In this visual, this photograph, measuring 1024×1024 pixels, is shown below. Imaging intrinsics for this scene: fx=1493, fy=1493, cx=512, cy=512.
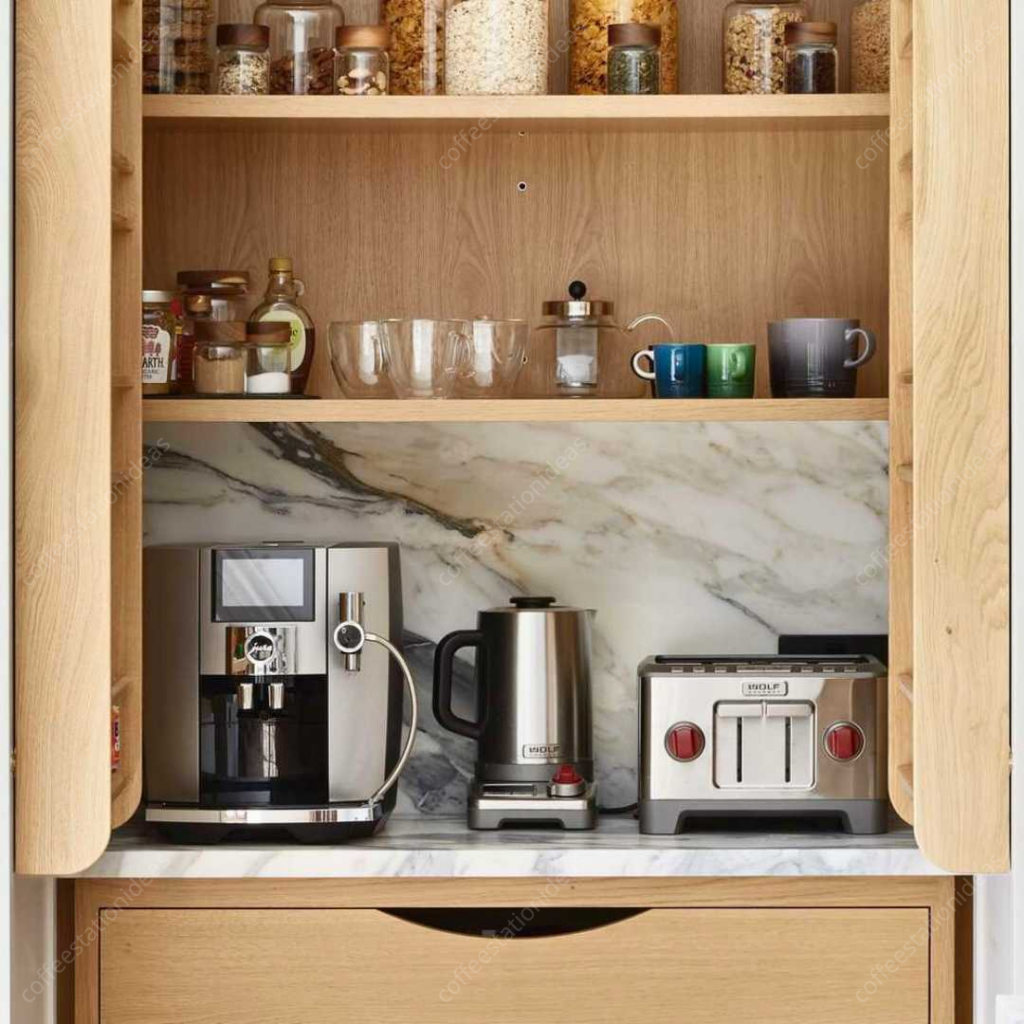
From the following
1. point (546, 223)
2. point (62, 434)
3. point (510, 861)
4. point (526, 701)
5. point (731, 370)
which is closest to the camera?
point (62, 434)

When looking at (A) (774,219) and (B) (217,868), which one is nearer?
(B) (217,868)

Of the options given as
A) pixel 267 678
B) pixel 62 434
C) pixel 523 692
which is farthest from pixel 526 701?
pixel 62 434

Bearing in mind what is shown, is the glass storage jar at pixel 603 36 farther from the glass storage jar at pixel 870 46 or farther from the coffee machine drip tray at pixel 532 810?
the coffee machine drip tray at pixel 532 810

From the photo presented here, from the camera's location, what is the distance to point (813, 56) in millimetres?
1968

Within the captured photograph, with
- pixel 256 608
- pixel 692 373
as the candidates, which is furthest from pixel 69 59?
pixel 692 373

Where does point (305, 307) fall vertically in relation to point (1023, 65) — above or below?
below

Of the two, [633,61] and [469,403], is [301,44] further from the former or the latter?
[469,403]

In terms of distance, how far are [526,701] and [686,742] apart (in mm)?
236

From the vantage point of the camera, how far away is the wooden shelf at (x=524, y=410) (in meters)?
1.86

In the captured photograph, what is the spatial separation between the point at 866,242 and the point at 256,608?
103 cm

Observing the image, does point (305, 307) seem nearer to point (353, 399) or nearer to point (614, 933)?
point (353, 399)

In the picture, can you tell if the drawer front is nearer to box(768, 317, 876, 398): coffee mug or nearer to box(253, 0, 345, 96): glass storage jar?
box(768, 317, 876, 398): coffee mug

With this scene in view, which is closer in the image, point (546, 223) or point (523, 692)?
point (523, 692)

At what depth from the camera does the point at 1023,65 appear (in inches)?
66.2
